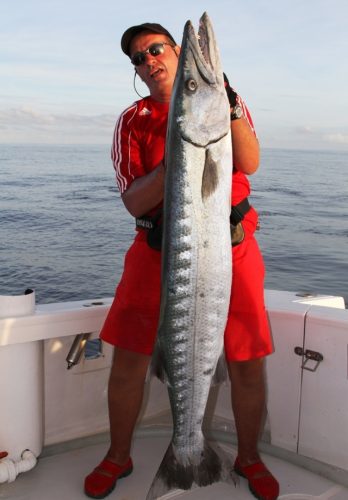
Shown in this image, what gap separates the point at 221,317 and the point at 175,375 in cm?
39

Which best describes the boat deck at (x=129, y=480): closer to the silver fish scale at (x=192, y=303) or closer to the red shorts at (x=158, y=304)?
the silver fish scale at (x=192, y=303)

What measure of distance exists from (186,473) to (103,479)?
Result: 0.71 meters

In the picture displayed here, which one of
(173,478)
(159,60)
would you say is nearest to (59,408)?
(173,478)

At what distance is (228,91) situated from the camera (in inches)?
109

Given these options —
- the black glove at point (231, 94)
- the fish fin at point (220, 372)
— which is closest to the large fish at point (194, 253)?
the fish fin at point (220, 372)

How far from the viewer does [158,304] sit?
3203 mm

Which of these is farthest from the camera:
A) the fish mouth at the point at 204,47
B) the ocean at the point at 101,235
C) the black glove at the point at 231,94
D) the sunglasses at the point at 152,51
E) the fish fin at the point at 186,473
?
the ocean at the point at 101,235

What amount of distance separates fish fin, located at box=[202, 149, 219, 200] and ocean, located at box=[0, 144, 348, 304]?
31.2ft

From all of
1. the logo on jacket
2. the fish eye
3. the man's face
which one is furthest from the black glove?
the logo on jacket

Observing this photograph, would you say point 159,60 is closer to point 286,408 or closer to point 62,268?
point 286,408

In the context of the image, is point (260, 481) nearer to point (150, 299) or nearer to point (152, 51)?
point (150, 299)

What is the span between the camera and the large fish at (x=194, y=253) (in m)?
2.46

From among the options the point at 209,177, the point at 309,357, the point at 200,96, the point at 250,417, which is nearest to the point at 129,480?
the point at 250,417

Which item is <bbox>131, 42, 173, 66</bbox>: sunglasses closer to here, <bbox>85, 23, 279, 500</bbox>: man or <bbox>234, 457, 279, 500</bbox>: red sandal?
<bbox>85, 23, 279, 500</bbox>: man
